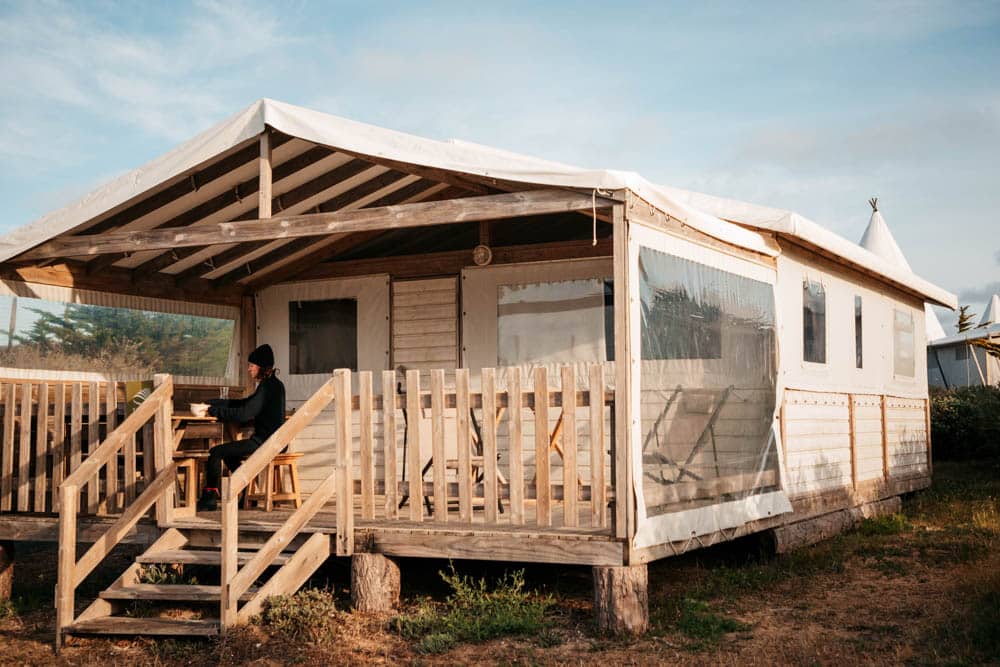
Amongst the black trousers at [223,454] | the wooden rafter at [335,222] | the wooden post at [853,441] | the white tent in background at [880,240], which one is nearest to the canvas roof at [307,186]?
the wooden rafter at [335,222]

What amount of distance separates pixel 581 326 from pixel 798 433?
210 cm

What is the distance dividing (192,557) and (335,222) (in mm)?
2382

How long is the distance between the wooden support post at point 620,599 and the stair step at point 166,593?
2131mm

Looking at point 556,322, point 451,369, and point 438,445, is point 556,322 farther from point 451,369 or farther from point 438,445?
point 438,445

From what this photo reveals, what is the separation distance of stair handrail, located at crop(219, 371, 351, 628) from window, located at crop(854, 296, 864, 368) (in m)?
6.03

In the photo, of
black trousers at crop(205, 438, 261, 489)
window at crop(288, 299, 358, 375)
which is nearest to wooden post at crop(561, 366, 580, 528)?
black trousers at crop(205, 438, 261, 489)

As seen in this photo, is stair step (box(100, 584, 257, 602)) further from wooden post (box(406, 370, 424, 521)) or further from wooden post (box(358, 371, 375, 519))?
wooden post (box(406, 370, 424, 521))

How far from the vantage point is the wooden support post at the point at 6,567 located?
817 centimetres

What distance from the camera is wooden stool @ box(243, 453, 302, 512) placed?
827 centimetres

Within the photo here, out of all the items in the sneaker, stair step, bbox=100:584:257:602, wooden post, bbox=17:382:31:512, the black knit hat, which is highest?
the black knit hat

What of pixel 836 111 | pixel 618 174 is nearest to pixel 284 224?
pixel 618 174

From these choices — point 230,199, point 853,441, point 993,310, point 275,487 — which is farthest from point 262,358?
point 993,310

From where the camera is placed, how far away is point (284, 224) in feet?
23.8

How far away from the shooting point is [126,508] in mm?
7309
